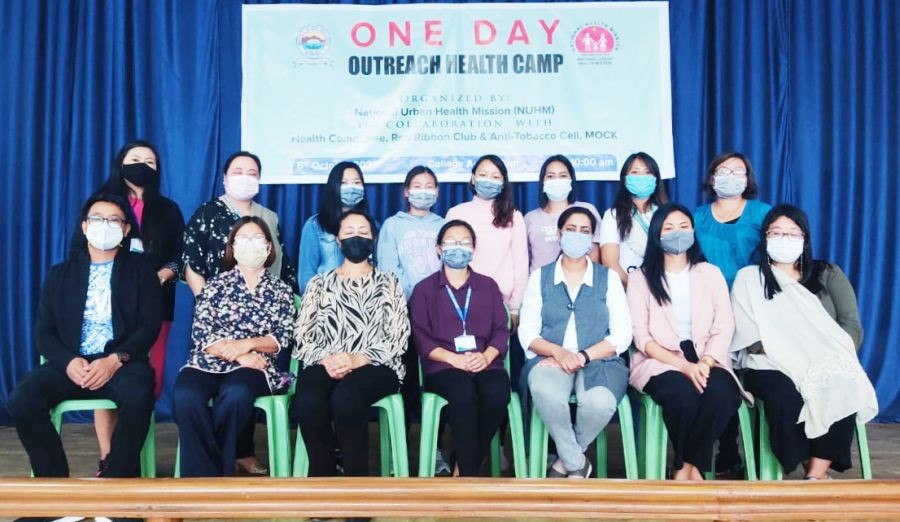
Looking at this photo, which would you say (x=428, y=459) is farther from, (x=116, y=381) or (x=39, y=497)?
(x=39, y=497)

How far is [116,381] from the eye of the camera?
283 centimetres

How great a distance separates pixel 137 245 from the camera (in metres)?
3.32

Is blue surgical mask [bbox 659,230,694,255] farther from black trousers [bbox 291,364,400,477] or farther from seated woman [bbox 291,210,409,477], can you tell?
black trousers [bbox 291,364,400,477]

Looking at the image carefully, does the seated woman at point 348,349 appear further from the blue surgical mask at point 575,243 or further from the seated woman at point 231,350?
the blue surgical mask at point 575,243

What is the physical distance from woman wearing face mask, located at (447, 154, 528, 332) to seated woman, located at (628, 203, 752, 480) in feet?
1.71

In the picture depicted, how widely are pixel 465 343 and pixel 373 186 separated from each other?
1.52 m

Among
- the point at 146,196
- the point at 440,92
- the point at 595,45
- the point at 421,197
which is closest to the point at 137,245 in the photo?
the point at 146,196

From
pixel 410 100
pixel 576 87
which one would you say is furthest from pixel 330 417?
pixel 576 87

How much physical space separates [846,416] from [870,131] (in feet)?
7.32

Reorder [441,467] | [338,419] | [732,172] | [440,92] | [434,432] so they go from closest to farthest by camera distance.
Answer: [338,419]
[434,432]
[441,467]
[732,172]
[440,92]

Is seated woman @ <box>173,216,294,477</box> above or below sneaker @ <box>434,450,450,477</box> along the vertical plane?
above

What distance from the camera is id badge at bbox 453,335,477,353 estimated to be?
3051 millimetres

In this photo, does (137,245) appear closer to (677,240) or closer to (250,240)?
(250,240)

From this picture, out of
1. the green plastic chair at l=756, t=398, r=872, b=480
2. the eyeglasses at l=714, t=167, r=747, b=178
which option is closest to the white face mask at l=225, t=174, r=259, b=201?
the eyeglasses at l=714, t=167, r=747, b=178
